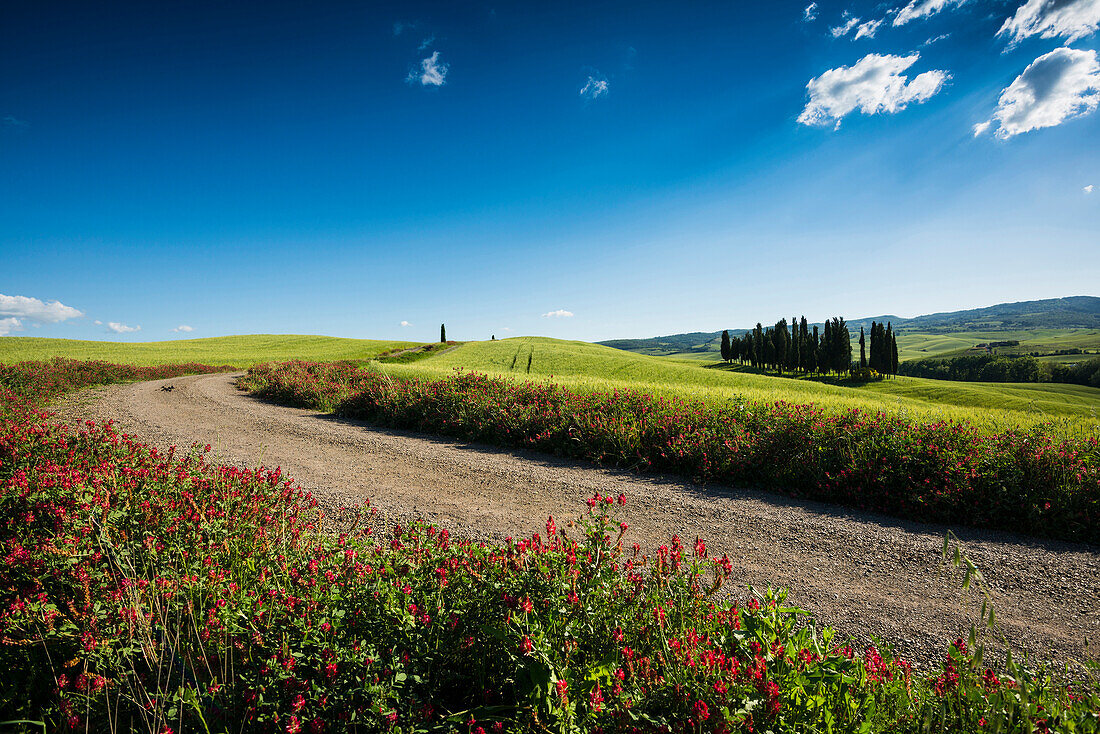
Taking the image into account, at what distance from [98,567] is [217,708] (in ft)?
6.75

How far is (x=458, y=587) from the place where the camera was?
3.16 metres

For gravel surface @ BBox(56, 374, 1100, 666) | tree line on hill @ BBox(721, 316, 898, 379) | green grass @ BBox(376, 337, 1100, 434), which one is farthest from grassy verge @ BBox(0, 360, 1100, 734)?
tree line on hill @ BBox(721, 316, 898, 379)

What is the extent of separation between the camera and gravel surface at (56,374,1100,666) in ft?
14.0

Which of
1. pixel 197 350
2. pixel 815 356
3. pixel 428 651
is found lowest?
pixel 428 651

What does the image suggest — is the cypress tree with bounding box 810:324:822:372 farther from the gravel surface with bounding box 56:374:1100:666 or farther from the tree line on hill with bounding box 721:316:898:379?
the gravel surface with bounding box 56:374:1100:666

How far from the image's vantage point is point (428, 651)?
269 cm

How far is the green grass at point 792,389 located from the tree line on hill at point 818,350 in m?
8.68

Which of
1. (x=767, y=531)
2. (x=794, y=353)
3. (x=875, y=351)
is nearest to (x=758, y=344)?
(x=794, y=353)

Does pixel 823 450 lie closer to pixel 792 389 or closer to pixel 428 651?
pixel 428 651

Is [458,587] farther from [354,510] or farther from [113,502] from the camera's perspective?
[354,510]

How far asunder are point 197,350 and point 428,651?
69951mm

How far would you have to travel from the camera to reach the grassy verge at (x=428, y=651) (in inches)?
91.0

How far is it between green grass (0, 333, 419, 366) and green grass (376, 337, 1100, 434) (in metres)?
22.5

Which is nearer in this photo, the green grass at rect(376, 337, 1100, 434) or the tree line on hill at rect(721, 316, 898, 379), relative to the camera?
the green grass at rect(376, 337, 1100, 434)
